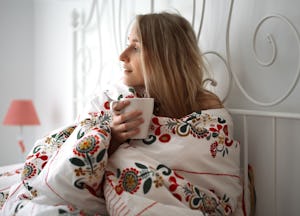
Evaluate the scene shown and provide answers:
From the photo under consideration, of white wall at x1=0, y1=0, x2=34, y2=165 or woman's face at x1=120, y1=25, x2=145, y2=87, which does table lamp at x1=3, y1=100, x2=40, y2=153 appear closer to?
white wall at x1=0, y1=0, x2=34, y2=165

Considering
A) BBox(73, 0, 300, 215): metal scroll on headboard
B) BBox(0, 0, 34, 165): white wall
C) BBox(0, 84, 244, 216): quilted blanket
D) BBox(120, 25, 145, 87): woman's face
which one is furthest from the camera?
BBox(0, 0, 34, 165): white wall

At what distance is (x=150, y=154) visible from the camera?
0.79m

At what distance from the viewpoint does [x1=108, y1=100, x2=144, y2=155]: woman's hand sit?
78 centimetres

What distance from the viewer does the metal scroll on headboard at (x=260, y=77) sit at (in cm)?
88

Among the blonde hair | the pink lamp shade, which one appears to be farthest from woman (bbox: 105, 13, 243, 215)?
the pink lamp shade

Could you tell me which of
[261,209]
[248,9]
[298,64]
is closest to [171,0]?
[248,9]

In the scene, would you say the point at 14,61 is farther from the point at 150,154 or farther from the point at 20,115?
the point at 150,154

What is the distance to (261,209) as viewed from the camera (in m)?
0.97

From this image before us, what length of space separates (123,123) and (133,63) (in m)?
0.28

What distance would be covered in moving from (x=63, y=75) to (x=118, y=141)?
1.33 m

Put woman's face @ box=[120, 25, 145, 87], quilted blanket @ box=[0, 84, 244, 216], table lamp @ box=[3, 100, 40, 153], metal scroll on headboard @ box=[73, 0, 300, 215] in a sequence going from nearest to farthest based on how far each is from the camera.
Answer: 1. quilted blanket @ box=[0, 84, 244, 216]
2. metal scroll on headboard @ box=[73, 0, 300, 215]
3. woman's face @ box=[120, 25, 145, 87]
4. table lamp @ box=[3, 100, 40, 153]

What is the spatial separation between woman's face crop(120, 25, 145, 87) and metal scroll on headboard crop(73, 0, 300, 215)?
258mm

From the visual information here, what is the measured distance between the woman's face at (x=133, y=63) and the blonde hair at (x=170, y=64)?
3 centimetres

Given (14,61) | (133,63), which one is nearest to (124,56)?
(133,63)
